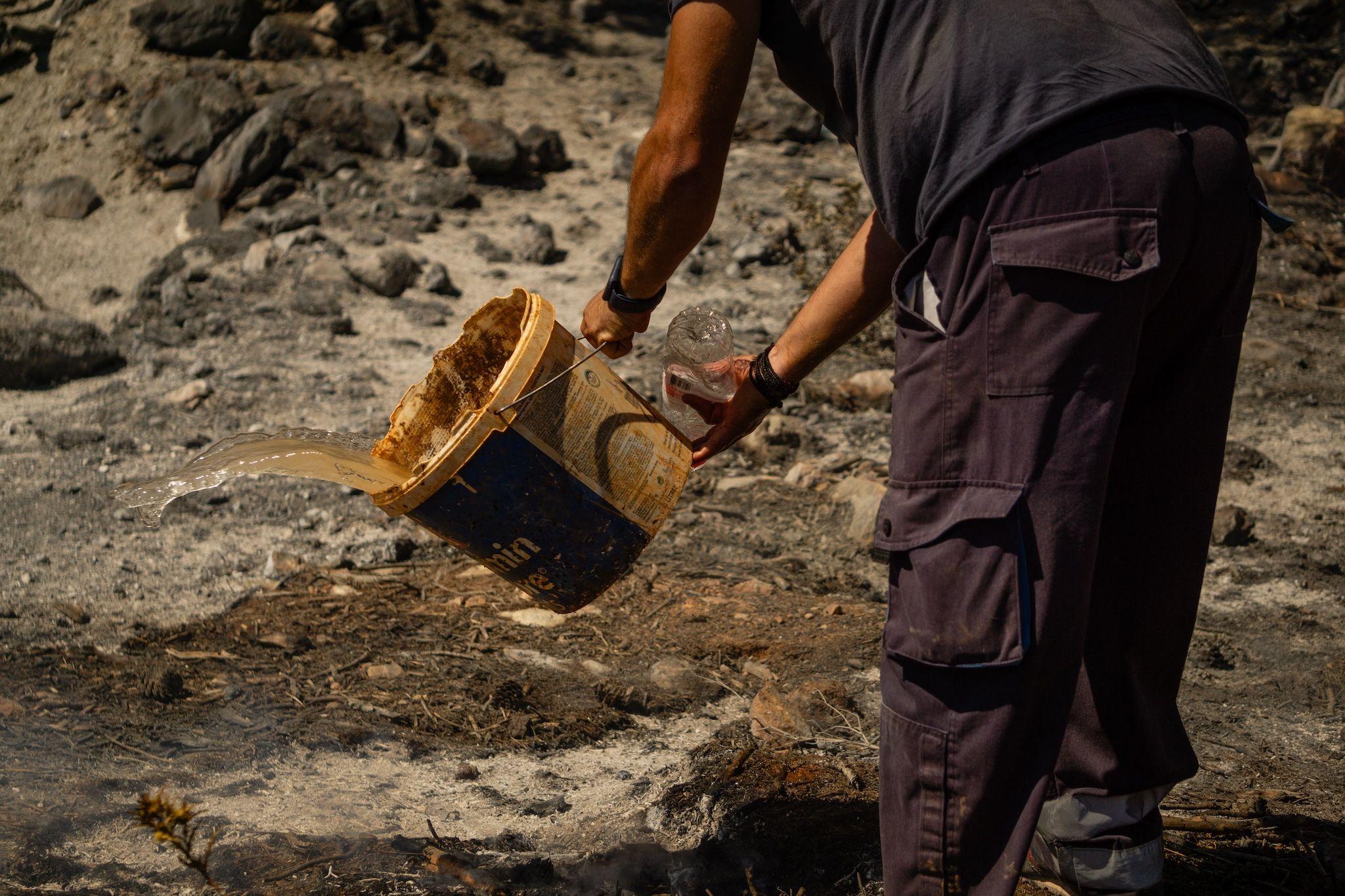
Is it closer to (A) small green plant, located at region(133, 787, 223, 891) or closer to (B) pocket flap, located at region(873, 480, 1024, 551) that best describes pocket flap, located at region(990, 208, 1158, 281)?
(B) pocket flap, located at region(873, 480, 1024, 551)

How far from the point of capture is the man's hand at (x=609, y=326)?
6.65ft

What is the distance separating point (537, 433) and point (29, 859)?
1.30 m

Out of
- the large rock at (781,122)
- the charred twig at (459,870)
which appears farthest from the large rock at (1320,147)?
the charred twig at (459,870)

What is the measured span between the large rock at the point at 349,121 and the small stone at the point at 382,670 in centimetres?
484

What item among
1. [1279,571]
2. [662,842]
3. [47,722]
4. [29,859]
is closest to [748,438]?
[1279,571]

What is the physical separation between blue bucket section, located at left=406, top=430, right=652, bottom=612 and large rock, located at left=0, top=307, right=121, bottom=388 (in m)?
3.82

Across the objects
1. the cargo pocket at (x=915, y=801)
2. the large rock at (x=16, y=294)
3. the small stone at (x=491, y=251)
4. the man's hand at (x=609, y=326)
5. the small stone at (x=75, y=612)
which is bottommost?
the large rock at (x=16, y=294)

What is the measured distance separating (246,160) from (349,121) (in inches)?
28.0

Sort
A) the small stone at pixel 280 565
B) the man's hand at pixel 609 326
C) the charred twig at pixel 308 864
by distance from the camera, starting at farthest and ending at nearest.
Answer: the small stone at pixel 280 565 < the charred twig at pixel 308 864 < the man's hand at pixel 609 326

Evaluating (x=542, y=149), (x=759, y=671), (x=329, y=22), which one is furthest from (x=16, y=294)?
(x=759, y=671)

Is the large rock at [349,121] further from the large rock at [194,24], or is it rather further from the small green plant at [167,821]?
the small green plant at [167,821]

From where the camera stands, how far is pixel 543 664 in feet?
10.0

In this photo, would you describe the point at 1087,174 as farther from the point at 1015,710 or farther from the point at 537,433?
the point at 537,433

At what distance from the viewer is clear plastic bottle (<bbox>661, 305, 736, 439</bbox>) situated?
2398 millimetres
